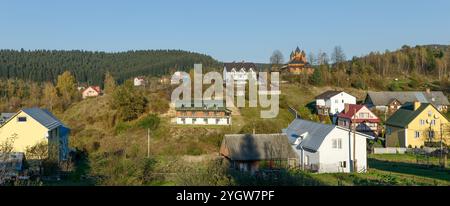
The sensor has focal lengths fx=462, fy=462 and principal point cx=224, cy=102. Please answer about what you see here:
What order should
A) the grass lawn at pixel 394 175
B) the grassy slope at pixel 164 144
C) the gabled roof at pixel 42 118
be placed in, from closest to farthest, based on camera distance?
the grassy slope at pixel 164 144 < the grass lawn at pixel 394 175 < the gabled roof at pixel 42 118

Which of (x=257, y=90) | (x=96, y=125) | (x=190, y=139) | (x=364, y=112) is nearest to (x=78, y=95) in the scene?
(x=96, y=125)

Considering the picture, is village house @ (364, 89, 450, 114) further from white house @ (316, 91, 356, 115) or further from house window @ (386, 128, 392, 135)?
house window @ (386, 128, 392, 135)

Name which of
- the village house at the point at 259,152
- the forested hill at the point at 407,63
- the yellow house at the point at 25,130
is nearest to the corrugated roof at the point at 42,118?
the yellow house at the point at 25,130

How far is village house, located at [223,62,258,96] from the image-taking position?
42925mm

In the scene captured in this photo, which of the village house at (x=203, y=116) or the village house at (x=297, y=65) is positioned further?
the village house at (x=297, y=65)

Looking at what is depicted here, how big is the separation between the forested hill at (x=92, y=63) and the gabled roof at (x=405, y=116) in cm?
3844

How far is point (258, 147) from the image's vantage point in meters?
18.5

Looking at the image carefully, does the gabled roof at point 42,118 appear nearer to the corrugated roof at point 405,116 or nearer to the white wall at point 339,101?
the corrugated roof at point 405,116

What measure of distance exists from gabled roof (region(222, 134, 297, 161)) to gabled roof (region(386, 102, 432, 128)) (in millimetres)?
10905

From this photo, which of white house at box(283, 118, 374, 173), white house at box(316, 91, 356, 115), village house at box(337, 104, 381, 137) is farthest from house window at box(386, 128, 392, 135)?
white house at box(283, 118, 374, 173)

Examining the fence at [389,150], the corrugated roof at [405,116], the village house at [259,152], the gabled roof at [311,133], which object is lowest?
the fence at [389,150]

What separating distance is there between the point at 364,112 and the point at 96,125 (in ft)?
59.0

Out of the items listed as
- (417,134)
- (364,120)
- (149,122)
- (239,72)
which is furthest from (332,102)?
(239,72)

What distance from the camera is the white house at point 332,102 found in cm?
3531
